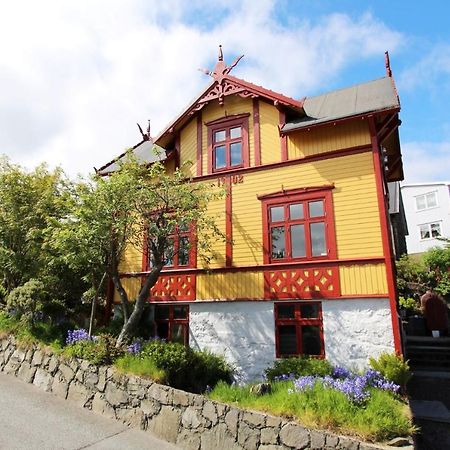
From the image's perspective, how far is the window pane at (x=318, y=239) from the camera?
449 inches

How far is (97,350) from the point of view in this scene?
10.3m

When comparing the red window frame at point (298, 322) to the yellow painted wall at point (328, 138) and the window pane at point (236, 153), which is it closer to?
the yellow painted wall at point (328, 138)

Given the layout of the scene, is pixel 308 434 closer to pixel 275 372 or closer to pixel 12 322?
pixel 275 372

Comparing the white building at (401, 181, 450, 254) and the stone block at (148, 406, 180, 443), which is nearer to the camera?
the stone block at (148, 406, 180, 443)

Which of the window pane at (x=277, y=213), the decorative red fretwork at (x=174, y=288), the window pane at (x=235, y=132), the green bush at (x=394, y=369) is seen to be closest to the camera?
the green bush at (x=394, y=369)

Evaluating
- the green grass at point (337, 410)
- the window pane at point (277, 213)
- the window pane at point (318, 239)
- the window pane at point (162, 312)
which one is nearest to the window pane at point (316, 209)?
the window pane at point (318, 239)

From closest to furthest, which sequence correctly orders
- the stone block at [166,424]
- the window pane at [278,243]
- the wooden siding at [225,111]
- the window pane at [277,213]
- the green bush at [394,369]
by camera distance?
1. the stone block at [166,424]
2. the green bush at [394,369]
3. the window pane at [278,243]
4. the window pane at [277,213]
5. the wooden siding at [225,111]

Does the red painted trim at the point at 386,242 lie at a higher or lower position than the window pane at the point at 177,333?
higher

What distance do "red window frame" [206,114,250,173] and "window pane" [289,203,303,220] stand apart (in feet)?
7.84

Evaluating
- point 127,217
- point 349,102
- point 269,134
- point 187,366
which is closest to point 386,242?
point 349,102

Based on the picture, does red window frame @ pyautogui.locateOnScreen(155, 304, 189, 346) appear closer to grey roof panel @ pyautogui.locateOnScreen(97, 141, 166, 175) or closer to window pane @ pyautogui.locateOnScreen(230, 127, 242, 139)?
grey roof panel @ pyautogui.locateOnScreen(97, 141, 166, 175)

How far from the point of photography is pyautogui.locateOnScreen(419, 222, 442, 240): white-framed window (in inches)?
1331

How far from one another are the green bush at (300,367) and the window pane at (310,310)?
46.7 inches

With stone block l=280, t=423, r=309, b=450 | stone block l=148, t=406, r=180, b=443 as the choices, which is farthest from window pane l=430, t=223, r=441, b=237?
stone block l=148, t=406, r=180, b=443
